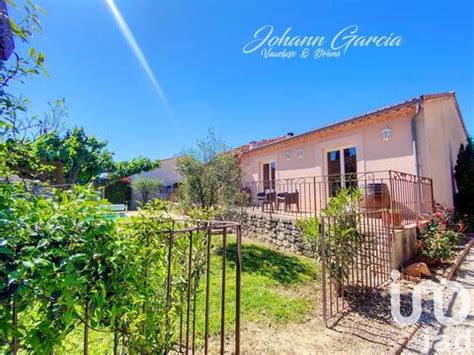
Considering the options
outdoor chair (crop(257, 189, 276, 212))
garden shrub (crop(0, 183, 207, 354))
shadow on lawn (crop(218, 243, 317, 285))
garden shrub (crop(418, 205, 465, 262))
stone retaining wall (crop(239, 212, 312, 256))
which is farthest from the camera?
outdoor chair (crop(257, 189, 276, 212))

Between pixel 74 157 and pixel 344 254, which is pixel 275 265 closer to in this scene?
pixel 344 254

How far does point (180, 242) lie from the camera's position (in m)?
2.54

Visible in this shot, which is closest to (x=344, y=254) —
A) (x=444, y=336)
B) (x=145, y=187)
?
(x=444, y=336)

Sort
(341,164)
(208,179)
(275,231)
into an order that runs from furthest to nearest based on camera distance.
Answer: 1. (341,164)
2. (275,231)
3. (208,179)

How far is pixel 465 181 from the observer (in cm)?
1123

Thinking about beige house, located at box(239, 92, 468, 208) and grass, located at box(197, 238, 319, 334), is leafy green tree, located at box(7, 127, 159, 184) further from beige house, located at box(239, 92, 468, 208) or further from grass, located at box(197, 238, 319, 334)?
beige house, located at box(239, 92, 468, 208)

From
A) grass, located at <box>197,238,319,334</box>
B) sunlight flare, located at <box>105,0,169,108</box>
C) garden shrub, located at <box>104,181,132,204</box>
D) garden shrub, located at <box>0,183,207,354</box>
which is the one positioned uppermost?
sunlight flare, located at <box>105,0,169,108</box>

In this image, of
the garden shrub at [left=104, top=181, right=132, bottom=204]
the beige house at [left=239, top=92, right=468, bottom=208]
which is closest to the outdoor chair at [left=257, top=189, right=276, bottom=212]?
the beige house at [left=239, top=92, right=468, bottom=208]

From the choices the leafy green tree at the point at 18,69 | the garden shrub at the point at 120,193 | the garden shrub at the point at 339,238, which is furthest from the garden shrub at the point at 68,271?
the garden shrub at the point at 120,193

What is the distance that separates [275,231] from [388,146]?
15.1ft

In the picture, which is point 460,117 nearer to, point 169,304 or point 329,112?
point 329,112

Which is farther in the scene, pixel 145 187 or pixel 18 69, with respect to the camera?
pixel 145 187

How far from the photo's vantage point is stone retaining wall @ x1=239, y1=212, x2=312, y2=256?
7840mm

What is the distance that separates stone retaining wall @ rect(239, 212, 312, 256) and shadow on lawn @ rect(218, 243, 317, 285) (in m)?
0.52
